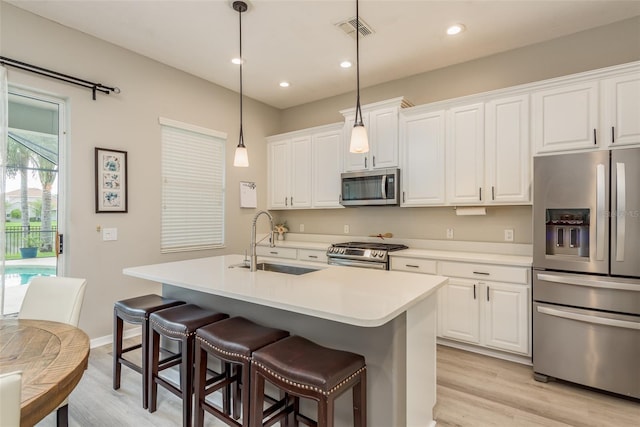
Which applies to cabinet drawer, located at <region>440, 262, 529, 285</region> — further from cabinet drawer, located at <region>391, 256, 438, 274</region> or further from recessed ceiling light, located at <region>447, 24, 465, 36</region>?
recessed ceiling light, located at <region>447, 24, 465, 36</region>

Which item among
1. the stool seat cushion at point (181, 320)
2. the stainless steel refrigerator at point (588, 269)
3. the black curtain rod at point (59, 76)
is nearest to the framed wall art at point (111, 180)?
the black curtain rod at point (59, 76)

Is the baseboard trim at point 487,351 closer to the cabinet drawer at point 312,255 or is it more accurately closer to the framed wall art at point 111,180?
the cabinet drawer at point 312,255

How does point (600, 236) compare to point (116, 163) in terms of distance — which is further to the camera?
point (116, 163)

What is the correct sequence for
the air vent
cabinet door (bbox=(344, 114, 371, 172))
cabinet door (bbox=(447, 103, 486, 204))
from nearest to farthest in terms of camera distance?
the air vent
cabinet door (bbox=(447, 103, 486, 204))
cabinet door (bbox=(344, 114, 371, 172))

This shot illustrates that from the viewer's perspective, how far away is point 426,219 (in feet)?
13.1

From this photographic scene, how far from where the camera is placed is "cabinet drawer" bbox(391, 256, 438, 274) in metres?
3.32

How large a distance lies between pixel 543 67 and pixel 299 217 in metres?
3.56

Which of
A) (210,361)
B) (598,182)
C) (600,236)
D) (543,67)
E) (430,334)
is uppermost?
(543,67)

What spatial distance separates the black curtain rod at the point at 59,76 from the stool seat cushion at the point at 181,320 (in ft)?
7.76

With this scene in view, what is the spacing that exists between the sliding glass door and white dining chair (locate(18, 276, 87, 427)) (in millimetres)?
958

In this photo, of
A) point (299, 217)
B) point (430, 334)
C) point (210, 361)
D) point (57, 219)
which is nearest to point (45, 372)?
point (210, 361)

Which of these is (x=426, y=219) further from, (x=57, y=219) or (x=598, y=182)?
(x=57, y=219)

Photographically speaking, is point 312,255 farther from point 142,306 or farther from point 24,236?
point 24,236

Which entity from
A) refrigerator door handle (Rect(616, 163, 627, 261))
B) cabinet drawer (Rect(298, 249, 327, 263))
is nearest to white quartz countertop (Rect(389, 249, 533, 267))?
refrigerator door handle (Rect(616, 163, 627, 261))
